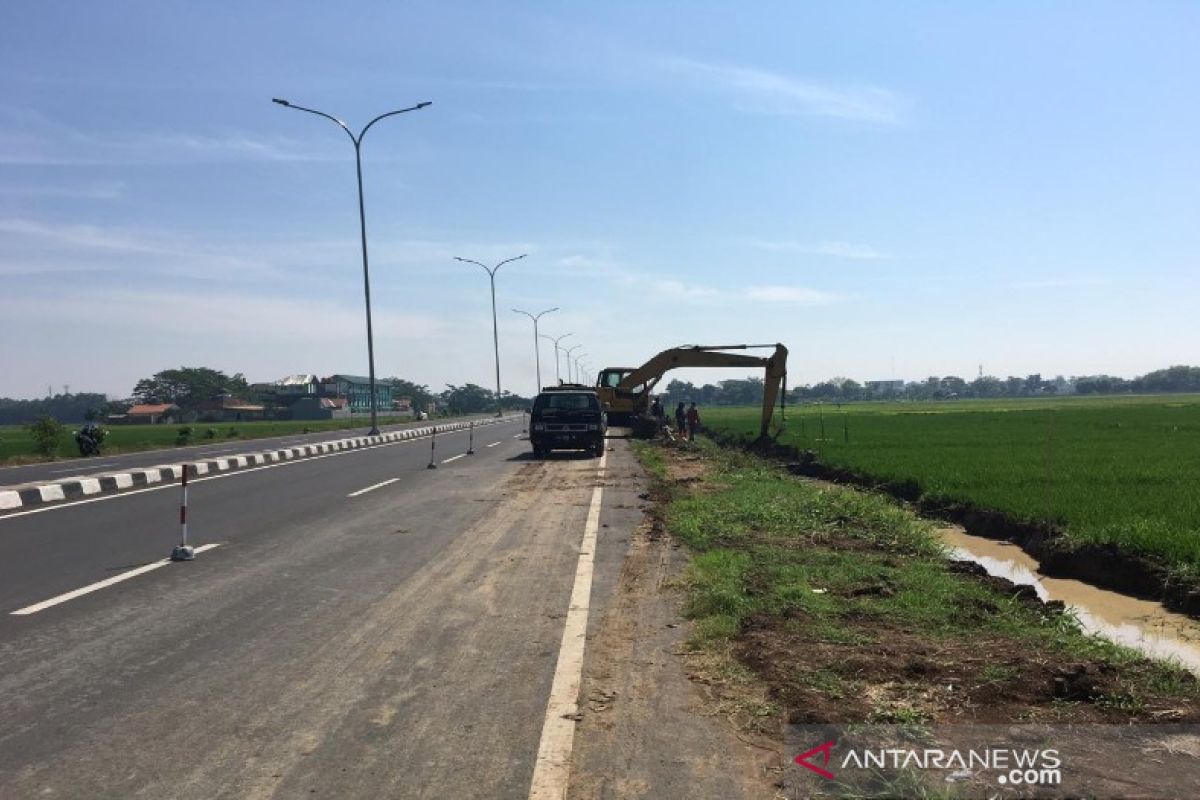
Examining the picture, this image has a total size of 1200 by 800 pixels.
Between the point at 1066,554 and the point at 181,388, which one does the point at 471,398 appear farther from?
the point at 1066,554

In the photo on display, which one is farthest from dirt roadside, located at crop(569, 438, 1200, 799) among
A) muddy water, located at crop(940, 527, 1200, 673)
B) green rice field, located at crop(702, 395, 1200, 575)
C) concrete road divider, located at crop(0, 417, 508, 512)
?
concrete road divider, located at crop(0, 417, 508, 512)

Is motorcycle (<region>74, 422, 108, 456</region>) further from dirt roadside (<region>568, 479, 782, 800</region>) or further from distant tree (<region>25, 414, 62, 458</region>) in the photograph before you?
dirt roadside (<region>568, 479, 782, 800</region>)

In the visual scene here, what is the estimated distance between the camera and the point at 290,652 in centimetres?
619

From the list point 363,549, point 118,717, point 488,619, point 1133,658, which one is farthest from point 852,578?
point 118,717

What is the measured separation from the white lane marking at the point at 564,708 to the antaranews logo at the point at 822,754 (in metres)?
1.06

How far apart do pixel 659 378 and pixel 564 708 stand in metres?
28.9

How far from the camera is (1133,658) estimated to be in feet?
19.5

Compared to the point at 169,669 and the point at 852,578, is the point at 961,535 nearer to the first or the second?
the point at 852,578

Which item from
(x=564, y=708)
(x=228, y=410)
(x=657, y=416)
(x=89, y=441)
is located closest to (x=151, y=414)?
(x=228, y=410)

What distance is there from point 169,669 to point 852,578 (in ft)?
18.8

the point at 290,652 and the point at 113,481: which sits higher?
the point at 113,481

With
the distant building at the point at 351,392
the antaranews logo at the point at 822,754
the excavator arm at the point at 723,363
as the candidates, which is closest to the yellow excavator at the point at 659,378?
the excavator arm at the point at 723,363

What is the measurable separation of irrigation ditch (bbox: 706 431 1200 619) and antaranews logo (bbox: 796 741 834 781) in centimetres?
580

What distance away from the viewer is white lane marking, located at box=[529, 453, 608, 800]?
13.3 ft
